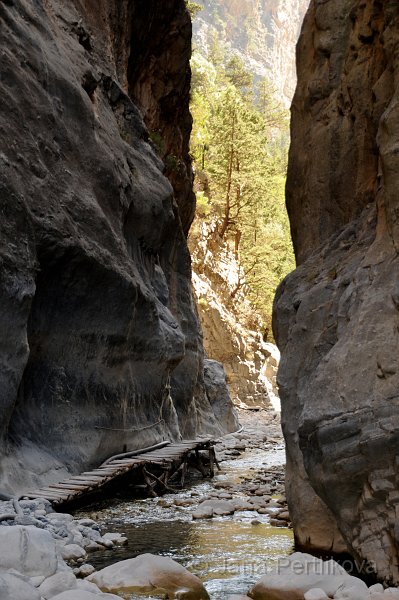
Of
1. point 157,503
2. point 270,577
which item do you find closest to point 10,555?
point 270,577

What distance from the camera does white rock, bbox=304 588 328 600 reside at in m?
5.89

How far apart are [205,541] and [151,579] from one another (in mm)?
2840

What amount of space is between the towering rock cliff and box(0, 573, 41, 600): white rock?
366 ft

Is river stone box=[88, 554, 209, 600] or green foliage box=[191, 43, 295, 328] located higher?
green foliage box=[191, 43, 295, 328]

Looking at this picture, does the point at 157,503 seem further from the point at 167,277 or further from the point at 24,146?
the point at 167,277

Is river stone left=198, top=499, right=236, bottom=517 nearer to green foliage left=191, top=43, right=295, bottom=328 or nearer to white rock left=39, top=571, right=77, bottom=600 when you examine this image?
white rock left=39, top=571, right=77, bottom=600

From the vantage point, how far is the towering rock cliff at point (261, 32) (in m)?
114

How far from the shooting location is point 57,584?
600cm

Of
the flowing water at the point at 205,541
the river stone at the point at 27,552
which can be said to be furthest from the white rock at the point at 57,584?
the flowing water at the point at 205,541

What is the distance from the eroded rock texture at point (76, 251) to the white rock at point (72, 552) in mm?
2519

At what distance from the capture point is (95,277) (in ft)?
45.0

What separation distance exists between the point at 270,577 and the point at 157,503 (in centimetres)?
671

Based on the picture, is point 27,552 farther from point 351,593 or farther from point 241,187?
point 241,187

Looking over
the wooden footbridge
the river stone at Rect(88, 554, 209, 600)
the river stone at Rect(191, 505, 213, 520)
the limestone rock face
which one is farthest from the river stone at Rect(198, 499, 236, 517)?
the limestone rock face
